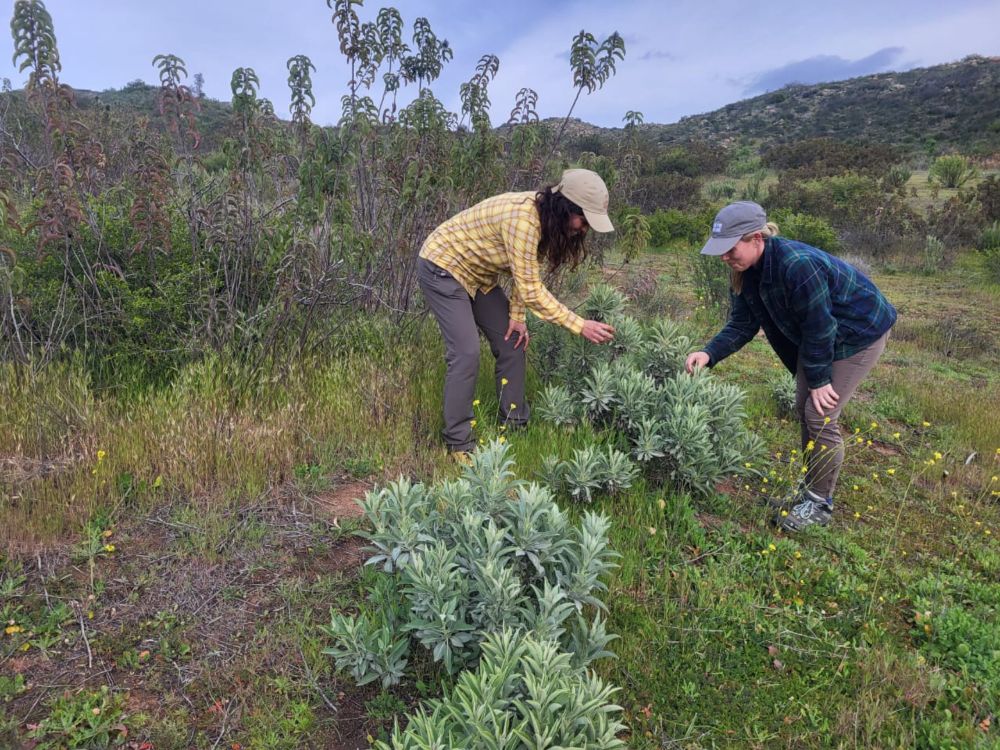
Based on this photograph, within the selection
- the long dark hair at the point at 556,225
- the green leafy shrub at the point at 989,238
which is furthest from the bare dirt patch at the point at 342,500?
the green leafy shrub at the point at 989,238

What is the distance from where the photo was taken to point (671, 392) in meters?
3.30

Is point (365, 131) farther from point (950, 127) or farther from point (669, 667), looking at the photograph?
point (950, 127)

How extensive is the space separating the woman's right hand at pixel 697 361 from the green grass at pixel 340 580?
0.76 m

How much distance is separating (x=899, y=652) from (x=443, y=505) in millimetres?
1890

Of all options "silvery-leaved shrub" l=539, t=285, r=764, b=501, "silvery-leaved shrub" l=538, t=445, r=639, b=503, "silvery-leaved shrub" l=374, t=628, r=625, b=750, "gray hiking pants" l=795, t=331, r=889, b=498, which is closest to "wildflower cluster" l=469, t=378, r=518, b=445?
"silvery-leaved shrub" l=539, t=285, r=764, b=501

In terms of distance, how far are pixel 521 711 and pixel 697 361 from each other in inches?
96.5

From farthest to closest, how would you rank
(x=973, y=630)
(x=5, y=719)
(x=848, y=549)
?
(x=848, y=549) < (x=973, y=630) < (x=5, y=719)

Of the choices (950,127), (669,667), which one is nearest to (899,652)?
(669,667)

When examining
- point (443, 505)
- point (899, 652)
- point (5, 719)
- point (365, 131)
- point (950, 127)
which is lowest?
point (899, 652)

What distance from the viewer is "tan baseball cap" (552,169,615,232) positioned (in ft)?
9.40

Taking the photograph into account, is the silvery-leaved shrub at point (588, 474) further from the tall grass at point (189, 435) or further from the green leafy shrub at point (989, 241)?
the green leafy shrub at point (989, 241)

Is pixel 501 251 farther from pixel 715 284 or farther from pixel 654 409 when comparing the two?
pixel 715 284

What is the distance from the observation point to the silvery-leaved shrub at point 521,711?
4.43ft

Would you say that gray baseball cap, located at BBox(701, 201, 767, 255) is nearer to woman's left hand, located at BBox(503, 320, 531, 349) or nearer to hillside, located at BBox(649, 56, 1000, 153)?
woman's left hand, located at BBox(503, 320, 531, 349)
